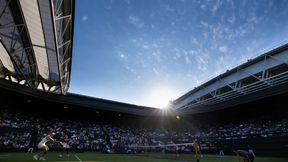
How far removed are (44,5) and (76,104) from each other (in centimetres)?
2600

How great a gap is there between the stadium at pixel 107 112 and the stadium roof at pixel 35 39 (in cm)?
10

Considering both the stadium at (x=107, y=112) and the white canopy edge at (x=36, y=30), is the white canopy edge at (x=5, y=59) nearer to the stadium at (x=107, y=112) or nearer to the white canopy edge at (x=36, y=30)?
the stadium at (x=107, y=112)

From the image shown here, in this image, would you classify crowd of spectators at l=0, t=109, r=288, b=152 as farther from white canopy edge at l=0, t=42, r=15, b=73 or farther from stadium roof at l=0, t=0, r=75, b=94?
white canopy edge at l=0, t=42, r=15, b=73

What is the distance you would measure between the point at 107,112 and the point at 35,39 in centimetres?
2713

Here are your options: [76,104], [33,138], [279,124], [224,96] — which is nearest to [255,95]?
[279,124]

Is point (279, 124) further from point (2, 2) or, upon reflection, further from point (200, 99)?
point (2, 2)

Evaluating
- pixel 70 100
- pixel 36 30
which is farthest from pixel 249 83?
pixel 36 30

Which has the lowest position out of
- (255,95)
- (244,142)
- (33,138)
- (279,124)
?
(33,138)

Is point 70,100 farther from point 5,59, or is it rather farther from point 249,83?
point 249,83

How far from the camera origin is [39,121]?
4419 centimetres

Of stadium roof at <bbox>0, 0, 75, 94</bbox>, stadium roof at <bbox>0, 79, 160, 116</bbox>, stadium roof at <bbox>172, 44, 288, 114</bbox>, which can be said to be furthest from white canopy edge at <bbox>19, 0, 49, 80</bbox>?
stadium roof at <bbox>172, 44, 288, 114</bbox>

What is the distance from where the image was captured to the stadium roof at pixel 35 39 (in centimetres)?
2038

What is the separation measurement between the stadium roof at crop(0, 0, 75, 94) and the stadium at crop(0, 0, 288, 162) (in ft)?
0.34

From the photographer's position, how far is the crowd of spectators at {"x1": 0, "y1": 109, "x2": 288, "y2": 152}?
36.5 m
